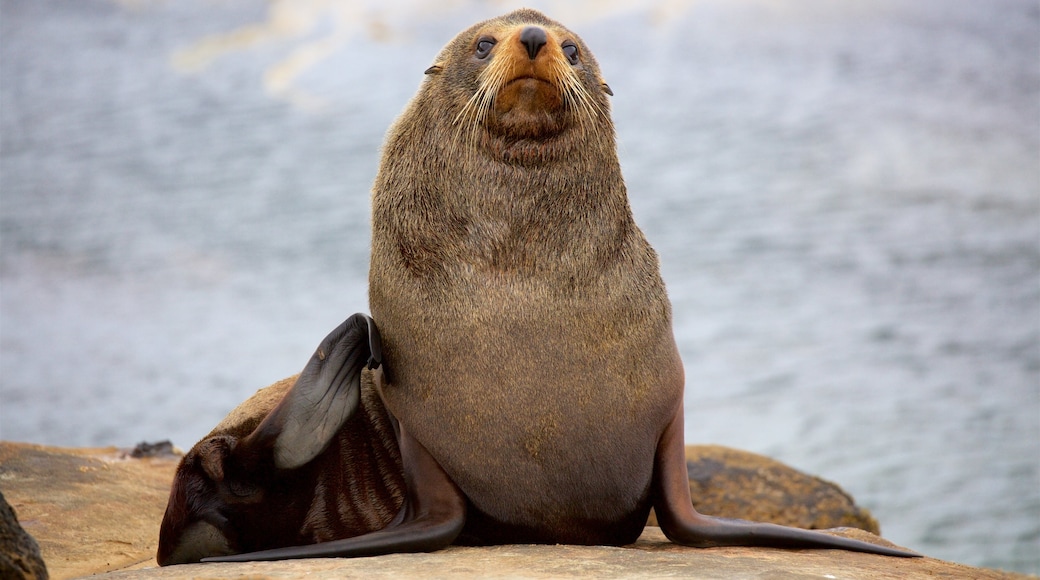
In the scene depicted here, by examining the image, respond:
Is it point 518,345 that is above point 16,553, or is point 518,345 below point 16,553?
above

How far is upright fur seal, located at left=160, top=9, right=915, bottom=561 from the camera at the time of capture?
391cm

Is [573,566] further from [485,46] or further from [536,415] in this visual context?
[485,46]

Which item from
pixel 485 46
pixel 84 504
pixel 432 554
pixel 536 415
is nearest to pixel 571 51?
pixel 485 46

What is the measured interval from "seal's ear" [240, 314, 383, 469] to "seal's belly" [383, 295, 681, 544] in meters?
0.23

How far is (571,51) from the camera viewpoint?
4223mm

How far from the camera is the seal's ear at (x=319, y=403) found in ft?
13.3

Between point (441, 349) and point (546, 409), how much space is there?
409 millimetres

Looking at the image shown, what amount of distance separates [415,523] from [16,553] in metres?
1.24

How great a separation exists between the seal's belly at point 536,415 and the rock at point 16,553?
1.27 metres

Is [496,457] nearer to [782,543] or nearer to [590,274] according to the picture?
[590,274]

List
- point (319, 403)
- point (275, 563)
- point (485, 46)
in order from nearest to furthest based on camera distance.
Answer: point (275, 563) < point (319, 403) < point (485, 46)

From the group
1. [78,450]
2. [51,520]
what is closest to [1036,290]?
[78,450]

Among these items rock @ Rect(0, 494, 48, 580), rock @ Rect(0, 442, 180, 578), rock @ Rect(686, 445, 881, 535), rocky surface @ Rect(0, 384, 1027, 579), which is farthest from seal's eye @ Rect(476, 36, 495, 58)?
rock @ Rect(686, 445, 881, 535)

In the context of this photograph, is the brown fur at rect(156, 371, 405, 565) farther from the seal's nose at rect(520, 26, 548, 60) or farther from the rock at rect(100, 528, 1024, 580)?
the seal's nose at rect(520, 26, 548, 60)
